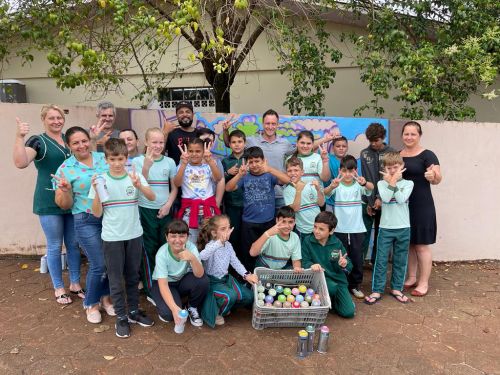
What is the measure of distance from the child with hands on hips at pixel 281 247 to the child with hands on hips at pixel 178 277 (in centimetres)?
58

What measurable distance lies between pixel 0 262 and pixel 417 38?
668cm

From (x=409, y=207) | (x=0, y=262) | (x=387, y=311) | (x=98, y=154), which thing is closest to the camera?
(x=98, y=154)

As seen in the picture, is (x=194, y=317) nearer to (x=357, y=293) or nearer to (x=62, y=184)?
(x=62, y=184)

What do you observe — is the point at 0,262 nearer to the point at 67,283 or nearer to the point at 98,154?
the point at 67,283

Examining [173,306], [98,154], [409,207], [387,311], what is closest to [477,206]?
[409,207]

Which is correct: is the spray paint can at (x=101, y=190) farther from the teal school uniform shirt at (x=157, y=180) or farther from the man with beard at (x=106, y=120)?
the man with beard at (x=106, y=120)

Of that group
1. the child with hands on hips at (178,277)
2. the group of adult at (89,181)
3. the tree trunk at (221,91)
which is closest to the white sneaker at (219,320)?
the child with hands on hips at (178,277)

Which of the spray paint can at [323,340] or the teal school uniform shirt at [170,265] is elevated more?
the teal school uniform shirt at [170,265]

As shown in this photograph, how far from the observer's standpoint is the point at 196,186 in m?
3.84

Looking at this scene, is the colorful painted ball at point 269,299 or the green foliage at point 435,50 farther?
the green foliage at point 435,50

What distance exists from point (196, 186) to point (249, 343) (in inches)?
59.0

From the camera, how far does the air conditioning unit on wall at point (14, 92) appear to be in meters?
9.46

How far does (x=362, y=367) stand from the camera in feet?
9.95

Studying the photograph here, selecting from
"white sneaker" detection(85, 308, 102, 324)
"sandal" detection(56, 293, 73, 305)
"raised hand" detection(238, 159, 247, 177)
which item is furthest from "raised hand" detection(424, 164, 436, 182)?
"sandal" detection(56, 293, 73, 305)
